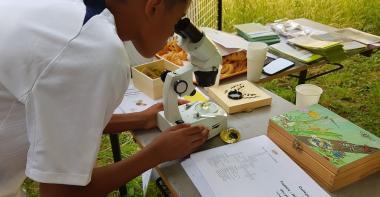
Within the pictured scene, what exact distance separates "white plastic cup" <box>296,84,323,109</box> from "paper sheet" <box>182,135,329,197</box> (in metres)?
0.34

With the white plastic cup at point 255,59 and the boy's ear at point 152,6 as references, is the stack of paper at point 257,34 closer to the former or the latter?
the white plastic cup at point 255,59

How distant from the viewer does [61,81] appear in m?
0.68

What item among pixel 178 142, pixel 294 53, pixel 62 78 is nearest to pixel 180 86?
pixel 178 142

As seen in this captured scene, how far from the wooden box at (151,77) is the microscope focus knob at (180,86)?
0.30m

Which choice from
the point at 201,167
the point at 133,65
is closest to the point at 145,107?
the point at 133,65

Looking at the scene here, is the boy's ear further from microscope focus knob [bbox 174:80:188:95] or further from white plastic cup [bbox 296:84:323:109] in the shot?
white plastic cup [bbox 296:84:323:109]

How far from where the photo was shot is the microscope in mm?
1037

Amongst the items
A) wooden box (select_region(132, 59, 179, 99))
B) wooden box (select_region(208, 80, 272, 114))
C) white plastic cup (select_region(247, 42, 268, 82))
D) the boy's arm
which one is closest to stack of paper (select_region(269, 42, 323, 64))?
white plastic cup (select_region(247, 42, 268, 82))

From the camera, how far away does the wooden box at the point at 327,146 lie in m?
0.92

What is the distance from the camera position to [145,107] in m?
1.37

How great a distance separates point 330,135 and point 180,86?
Result: 473 mm

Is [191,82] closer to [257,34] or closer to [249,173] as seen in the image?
[249,173]

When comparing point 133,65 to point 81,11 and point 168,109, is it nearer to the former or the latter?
point 168,109

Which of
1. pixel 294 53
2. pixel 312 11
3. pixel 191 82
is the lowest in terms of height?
pixel 312 11
